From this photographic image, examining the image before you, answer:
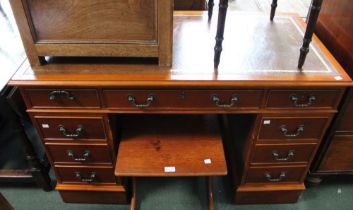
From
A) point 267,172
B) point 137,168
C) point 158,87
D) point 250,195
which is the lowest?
point 250,195

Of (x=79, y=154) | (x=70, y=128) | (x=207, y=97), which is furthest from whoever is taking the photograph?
(x=79, y=154)

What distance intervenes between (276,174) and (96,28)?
1071 millimetres

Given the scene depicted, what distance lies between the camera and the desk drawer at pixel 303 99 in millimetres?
1144

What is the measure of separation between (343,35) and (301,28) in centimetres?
20

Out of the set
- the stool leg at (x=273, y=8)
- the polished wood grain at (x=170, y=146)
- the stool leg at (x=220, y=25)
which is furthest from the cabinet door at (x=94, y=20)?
the stool leg at (x=273, y=8)

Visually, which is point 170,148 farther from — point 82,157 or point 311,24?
point 311,24

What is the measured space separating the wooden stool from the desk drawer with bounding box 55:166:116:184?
0.46ft

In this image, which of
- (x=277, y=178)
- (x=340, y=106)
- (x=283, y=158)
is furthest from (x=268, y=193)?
(x=340, y=106)

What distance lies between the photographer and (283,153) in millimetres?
1375

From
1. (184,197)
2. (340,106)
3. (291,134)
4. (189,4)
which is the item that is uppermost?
(189,4)

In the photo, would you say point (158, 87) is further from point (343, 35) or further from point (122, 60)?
point (343, 35)

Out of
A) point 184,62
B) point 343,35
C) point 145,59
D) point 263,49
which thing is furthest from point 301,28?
point 145,59

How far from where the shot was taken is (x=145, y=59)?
47.9 inches

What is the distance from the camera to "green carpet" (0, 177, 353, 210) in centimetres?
159
